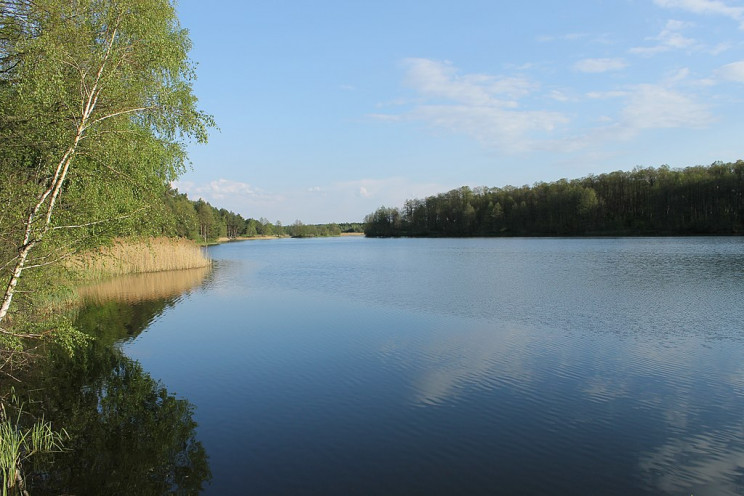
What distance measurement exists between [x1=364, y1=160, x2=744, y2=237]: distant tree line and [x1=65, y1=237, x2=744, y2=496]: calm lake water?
73364 mm

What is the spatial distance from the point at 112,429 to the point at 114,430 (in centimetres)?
6

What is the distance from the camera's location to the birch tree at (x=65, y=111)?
6.40 meters

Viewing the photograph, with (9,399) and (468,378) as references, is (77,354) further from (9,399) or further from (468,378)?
(468,378)

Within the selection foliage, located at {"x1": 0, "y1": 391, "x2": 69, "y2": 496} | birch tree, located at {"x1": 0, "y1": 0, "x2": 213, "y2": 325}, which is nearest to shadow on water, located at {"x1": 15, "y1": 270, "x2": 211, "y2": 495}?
foliage, located at {"x1": 0, "y1": 391, "x2": 69, "y2": 496}

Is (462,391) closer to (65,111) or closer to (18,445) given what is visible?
(18,445)

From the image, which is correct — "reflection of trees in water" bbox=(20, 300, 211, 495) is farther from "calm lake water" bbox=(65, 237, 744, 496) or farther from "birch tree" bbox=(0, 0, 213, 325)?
"birch tree" bbox=(0, 0, 213, 325)

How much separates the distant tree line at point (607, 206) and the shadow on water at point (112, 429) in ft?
285

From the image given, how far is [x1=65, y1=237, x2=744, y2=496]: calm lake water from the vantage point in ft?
19.0

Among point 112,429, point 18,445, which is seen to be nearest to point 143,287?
point 112,429

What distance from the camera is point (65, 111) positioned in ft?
22.4

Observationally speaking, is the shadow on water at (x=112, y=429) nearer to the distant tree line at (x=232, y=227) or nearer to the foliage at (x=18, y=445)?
A: the foliage at (x=18, y=445)

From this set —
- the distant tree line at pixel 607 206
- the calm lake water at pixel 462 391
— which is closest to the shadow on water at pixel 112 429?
the calm lake water at pixel 462 391

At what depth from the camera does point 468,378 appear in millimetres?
9305

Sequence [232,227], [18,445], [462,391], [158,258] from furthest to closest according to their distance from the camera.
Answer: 1. [232,227]
2. [158,258]
3. [462,391]
4. [18,445]
